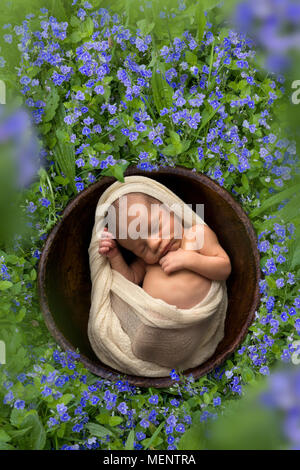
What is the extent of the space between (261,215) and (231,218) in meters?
0.11

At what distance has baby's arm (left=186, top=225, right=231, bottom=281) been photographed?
1.76 meters

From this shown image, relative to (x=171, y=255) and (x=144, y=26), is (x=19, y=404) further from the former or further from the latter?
(x=144, y=26)

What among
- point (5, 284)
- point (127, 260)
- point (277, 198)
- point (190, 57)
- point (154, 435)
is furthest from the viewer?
point (127, 260)

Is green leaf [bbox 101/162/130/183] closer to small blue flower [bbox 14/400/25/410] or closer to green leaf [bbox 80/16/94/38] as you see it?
green leaf [bbox 80/16/94/38]

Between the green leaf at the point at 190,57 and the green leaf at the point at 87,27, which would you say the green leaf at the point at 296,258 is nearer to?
the green leaf at the point at 190,57

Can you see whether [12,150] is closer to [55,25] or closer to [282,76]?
[55,25]

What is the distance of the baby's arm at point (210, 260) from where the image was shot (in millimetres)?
1758

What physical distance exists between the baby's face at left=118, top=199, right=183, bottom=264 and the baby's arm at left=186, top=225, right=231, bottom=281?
9 centimetres

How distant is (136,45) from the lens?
6.02ft

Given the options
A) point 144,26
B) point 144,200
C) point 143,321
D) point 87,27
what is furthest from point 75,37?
point 143,321

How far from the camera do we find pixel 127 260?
78.4 inches

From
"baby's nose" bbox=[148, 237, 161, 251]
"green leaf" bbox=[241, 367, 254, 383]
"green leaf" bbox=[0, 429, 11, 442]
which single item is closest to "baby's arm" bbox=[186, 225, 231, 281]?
"baby's nose" bbox=[148, 237, 161, 251]

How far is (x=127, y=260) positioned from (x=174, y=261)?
0.90 ft
